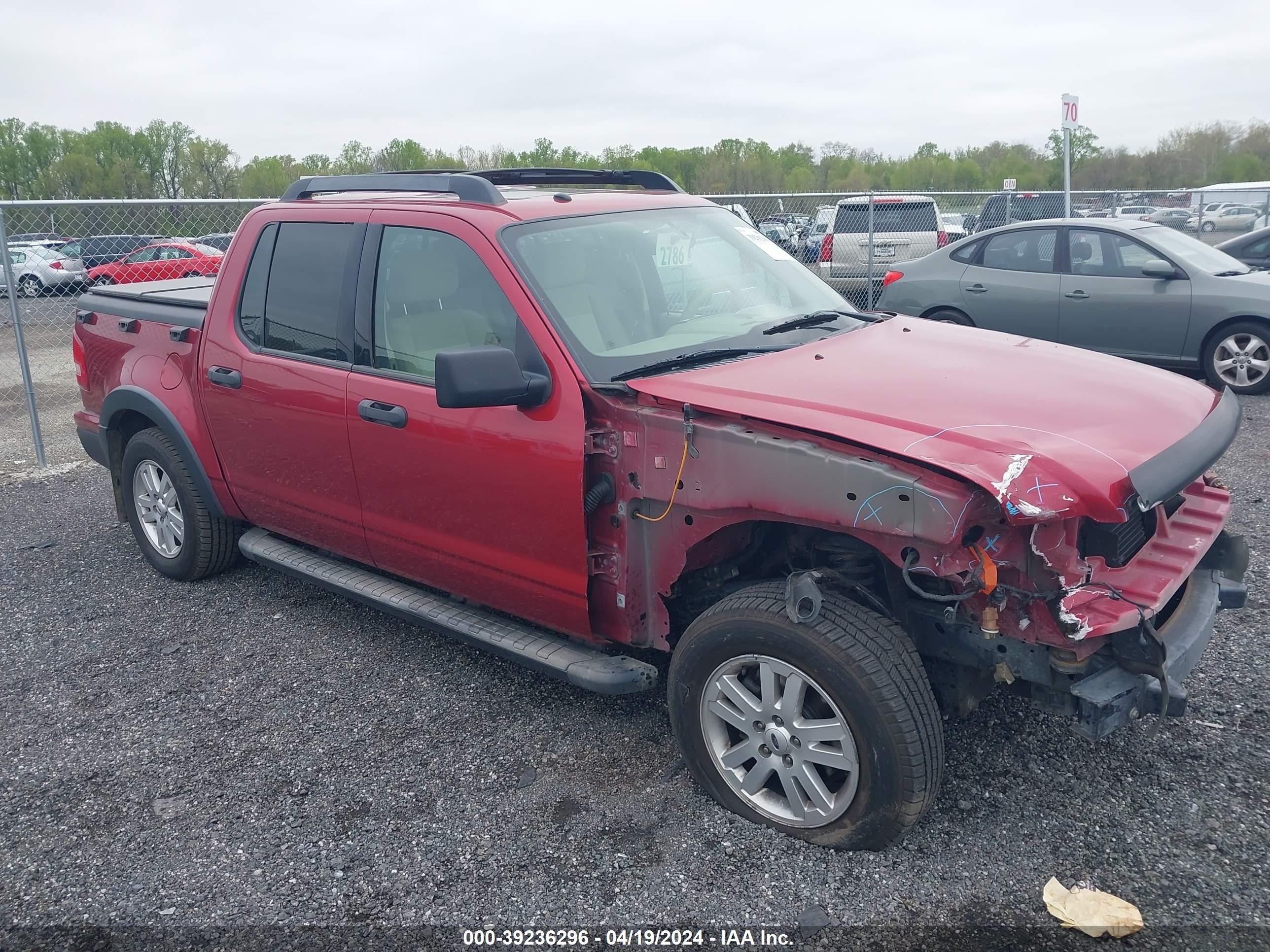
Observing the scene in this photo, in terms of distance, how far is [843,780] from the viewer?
9.71 feet

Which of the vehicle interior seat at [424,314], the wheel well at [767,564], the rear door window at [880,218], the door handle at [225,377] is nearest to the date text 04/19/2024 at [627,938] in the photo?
the wheel well at [767,564]

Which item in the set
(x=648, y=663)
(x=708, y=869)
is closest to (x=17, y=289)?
(x=648, y=663)

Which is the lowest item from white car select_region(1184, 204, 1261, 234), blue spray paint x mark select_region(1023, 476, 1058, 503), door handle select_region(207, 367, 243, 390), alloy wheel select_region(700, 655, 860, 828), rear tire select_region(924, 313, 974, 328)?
alloy wheel select_region(700, 655, 860, 828)

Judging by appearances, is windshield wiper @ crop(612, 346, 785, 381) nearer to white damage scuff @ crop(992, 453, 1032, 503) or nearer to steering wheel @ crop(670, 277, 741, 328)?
steering wheel @ crop(670, 277, 741, 328)

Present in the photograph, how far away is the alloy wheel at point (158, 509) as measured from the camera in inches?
206

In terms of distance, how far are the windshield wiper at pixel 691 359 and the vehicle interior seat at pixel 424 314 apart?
0.55 meters

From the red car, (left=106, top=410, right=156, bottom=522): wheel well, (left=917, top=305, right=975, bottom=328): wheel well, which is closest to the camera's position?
(left=106, top=410, right=156, bottom=522): wheel well

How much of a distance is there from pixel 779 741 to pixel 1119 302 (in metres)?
7.64

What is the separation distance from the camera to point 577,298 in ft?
11.5

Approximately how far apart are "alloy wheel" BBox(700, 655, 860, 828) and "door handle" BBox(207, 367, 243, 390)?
8.88ft

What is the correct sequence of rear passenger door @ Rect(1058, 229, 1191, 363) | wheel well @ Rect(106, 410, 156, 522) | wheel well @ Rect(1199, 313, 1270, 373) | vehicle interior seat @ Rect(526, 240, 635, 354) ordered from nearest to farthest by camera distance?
vehicle interior seat @ Rect(526, 240, 635, 354) → wheel well @ Rect(106, 410, 156, 522) → wheel well @ Rect(1199, 313, 1270, 373) → rear passenger door @ Rect(1058, 229, 1191, 363)

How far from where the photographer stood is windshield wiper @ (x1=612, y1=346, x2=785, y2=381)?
328cm

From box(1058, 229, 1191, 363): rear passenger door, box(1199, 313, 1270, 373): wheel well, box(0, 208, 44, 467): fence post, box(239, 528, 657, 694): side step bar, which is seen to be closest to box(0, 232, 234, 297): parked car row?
box(0, 208, 44, 467): fence post

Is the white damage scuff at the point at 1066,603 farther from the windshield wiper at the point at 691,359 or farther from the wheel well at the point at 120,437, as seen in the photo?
the wheel well at the point at 120,437
